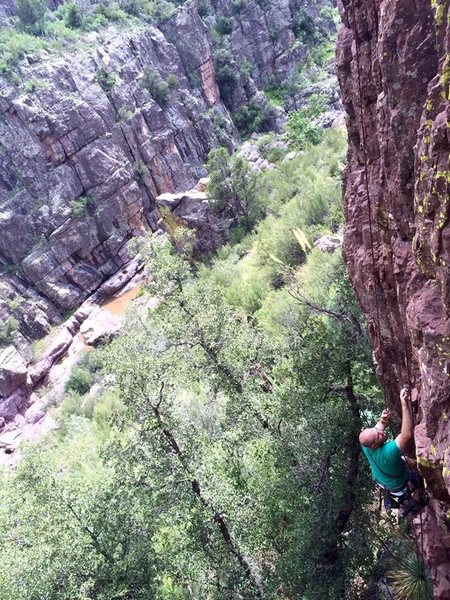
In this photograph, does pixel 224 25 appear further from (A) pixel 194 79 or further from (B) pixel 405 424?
(B) pixel 405 424

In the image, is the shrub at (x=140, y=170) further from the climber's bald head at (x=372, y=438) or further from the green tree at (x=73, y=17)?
the climber's bald head at (x=372, y=438)

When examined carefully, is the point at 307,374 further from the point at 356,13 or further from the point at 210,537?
the point at 356,13

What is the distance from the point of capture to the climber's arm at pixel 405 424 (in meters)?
5.67

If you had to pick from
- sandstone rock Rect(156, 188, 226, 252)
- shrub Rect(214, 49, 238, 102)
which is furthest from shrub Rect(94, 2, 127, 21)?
sandstone rock Rect(156, 188, 226, 252)

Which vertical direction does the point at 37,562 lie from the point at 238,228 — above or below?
above

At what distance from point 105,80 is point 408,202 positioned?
5156 centimetres

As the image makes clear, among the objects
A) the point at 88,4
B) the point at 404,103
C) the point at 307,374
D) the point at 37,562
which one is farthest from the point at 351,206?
the point at 88,4

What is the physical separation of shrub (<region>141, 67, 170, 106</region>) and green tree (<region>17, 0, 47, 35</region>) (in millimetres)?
11973

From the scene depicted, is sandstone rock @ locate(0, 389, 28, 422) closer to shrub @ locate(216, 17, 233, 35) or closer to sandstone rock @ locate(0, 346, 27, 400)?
sandstone rock @ locate(0, 346, 27, 400)

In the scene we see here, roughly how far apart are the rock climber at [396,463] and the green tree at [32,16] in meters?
58.6

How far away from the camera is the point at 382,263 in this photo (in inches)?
241

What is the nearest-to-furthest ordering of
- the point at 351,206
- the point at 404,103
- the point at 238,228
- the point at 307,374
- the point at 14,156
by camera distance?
the point at 404,103 → the point at 351,206 → the point at 307,374 → the point at 238,228 → the point at 14,156

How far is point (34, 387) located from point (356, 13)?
128 ft

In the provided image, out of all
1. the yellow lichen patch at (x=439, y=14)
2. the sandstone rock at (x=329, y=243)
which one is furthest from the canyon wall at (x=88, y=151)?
the yellow lichen patch at (x=439, y=14)
